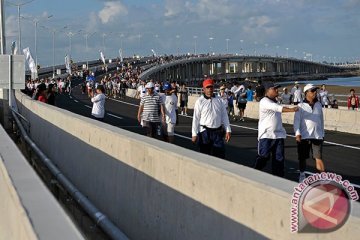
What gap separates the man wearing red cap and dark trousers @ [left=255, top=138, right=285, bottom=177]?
687 mm

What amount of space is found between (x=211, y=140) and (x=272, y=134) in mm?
1103

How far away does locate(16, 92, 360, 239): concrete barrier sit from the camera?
4.26 metres

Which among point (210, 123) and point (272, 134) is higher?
point (210, 123)

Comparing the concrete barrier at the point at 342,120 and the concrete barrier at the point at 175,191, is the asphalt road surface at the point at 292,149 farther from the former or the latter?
the concrete barrier at the point at 175,191

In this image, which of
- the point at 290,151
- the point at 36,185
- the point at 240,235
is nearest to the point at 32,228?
the point at 36,185

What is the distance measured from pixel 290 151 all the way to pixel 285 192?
12.2 meters

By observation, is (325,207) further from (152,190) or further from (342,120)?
(342,120)

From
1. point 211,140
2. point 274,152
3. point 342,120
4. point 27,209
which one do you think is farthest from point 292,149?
point 27,209

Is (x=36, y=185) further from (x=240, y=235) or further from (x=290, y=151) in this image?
(x=290, y=151)

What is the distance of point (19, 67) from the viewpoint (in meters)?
22.1

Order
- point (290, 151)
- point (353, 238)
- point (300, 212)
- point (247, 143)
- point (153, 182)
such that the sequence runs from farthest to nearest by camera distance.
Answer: point (247, 143) → point (290, 151) → point (153, 182) → point (300, 212) → point (353, 238)

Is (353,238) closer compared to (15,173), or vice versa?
(353,238)

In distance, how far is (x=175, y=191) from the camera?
237 inches

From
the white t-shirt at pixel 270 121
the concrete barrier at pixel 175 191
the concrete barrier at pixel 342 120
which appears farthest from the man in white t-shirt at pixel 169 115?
the concrete barrier at pixel 342 120
